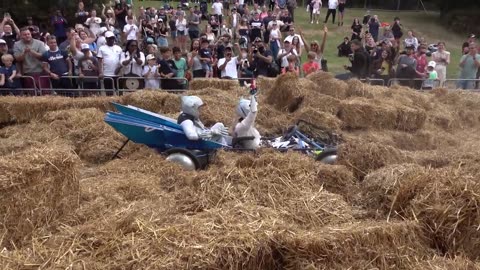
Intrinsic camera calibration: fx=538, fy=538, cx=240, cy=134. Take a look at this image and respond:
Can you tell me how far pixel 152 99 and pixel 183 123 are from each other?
2479 mm

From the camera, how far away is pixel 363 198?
17.5ft

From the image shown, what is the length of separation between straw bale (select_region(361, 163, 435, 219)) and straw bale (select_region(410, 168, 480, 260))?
123mm

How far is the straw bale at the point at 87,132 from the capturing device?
8250mm

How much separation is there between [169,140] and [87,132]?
1.74 metres

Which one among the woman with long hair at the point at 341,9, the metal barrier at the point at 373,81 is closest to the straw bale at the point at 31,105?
the metal barrier at the point at 373,81

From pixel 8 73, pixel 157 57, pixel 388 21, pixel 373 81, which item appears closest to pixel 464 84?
pixel 373 81

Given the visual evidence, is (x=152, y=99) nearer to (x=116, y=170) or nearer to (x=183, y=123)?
(x=183, y=123)

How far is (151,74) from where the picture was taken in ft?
38.2

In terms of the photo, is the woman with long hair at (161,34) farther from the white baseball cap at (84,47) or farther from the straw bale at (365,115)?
the straw bale at (365,115)

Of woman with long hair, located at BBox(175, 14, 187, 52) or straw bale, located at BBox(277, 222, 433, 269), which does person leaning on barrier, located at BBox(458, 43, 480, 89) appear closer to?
woman with long hair, located at BBox(175, 14, 187, 52)

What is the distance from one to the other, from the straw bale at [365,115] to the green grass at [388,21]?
7738 mm

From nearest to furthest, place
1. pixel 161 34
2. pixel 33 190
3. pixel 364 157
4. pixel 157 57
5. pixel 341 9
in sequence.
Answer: pixel 33 190
pixel 364 157
pixel 157 57
pixel 161 34
pixel 341 9

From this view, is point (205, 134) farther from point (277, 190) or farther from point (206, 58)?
point (206, 58)

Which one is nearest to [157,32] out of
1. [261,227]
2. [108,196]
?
[108,196]
